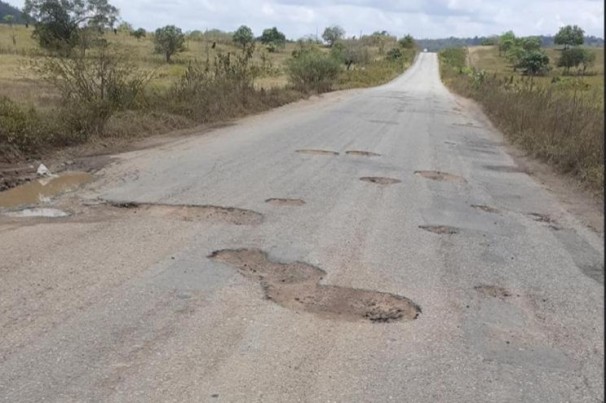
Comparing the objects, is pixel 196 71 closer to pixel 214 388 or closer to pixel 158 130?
pixel 158 130

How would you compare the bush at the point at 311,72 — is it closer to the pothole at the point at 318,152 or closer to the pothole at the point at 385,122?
the pothole at the point at 385,122

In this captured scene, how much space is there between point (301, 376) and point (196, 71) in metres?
15.7

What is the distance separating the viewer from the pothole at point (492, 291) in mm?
5043

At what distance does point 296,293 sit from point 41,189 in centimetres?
502

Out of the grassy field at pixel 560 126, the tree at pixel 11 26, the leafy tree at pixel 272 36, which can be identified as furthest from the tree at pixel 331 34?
the grassy field at pixel 560 126

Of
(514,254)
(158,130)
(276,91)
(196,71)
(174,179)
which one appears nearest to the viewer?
(514,254)

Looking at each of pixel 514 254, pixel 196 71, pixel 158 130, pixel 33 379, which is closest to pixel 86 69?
pixel 158 130

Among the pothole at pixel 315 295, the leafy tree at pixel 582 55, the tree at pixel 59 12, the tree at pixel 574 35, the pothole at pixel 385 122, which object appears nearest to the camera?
the leafy tree at pixel 582 55

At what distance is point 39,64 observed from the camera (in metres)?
13.1

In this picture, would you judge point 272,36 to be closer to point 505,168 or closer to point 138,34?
point 138,34

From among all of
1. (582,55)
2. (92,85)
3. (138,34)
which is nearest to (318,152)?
(92,85)

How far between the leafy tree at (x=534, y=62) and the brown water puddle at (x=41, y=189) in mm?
62899

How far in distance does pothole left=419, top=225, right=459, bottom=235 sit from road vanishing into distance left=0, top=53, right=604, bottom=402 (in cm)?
4

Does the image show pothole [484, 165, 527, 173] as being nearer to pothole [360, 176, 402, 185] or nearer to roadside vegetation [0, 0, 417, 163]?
pothole [360, 176, 402, 185]
